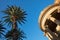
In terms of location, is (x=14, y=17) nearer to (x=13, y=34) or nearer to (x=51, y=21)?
(x=13, y=34)

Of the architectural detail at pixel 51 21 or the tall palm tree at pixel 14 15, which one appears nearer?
the architectural detail at pixel 51 21

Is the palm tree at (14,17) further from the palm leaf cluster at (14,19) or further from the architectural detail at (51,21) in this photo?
the architectural detail at (51,21)

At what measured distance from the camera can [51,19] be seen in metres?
25.8

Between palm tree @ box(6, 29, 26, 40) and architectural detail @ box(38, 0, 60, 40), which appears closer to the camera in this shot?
architectural detail @ box(38, 0, 60, 40)

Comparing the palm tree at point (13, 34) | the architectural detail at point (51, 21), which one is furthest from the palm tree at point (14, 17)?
the architectural detail at point (51, 21)

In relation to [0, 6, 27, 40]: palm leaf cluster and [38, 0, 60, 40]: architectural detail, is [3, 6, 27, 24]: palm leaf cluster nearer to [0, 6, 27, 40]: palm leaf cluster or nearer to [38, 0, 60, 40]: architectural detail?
[0, 6, 27, 40]: palm leaf cluster

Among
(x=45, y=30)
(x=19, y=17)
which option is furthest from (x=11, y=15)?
(x=45, y=30)

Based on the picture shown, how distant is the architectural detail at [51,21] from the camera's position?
82.5 ft

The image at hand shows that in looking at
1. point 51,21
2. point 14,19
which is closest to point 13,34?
point 14,19

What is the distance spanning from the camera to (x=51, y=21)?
87.5 feet

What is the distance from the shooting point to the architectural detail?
25.2 m

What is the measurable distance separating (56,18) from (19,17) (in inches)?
1295

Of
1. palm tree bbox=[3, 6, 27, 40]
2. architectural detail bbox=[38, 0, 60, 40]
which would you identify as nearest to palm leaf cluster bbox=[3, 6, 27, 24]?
palm tree bbox=[3, 6, 27, 40]

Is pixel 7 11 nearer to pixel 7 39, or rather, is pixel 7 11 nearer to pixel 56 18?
pixel 7 39
